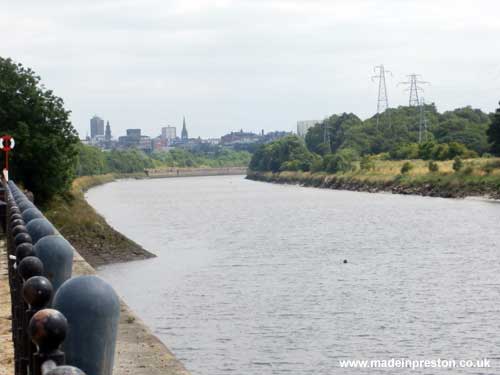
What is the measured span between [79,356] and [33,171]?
38137 millimetres

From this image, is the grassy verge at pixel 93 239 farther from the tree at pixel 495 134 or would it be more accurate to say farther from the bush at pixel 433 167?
the bush at pixel 433 167

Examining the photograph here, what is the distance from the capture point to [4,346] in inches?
457

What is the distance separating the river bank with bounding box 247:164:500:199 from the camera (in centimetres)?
8606

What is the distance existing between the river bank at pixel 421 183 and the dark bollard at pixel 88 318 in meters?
76.8

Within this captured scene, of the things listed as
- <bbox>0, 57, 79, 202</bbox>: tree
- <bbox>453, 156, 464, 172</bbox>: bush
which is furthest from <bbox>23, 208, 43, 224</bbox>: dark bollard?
<bbox>453, 156, 464, 172</bbox>: bush

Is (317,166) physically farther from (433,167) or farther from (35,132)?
(35,132)

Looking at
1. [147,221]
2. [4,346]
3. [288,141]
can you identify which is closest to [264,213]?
[147,221]

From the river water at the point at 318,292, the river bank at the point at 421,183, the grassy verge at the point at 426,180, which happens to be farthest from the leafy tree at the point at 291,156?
the river water at the point at 318,292

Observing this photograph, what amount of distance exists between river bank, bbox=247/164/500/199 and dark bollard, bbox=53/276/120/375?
252 ft

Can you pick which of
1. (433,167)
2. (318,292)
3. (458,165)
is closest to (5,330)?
(318,292)

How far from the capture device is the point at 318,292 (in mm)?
30594

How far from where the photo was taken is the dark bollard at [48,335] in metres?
4.50

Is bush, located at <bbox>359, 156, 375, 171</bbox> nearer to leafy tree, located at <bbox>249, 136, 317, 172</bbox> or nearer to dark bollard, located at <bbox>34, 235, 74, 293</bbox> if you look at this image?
leafy tree, located at <bbox>249, 136, 317, 172</bbox>

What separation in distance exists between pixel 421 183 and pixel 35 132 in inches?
2506
